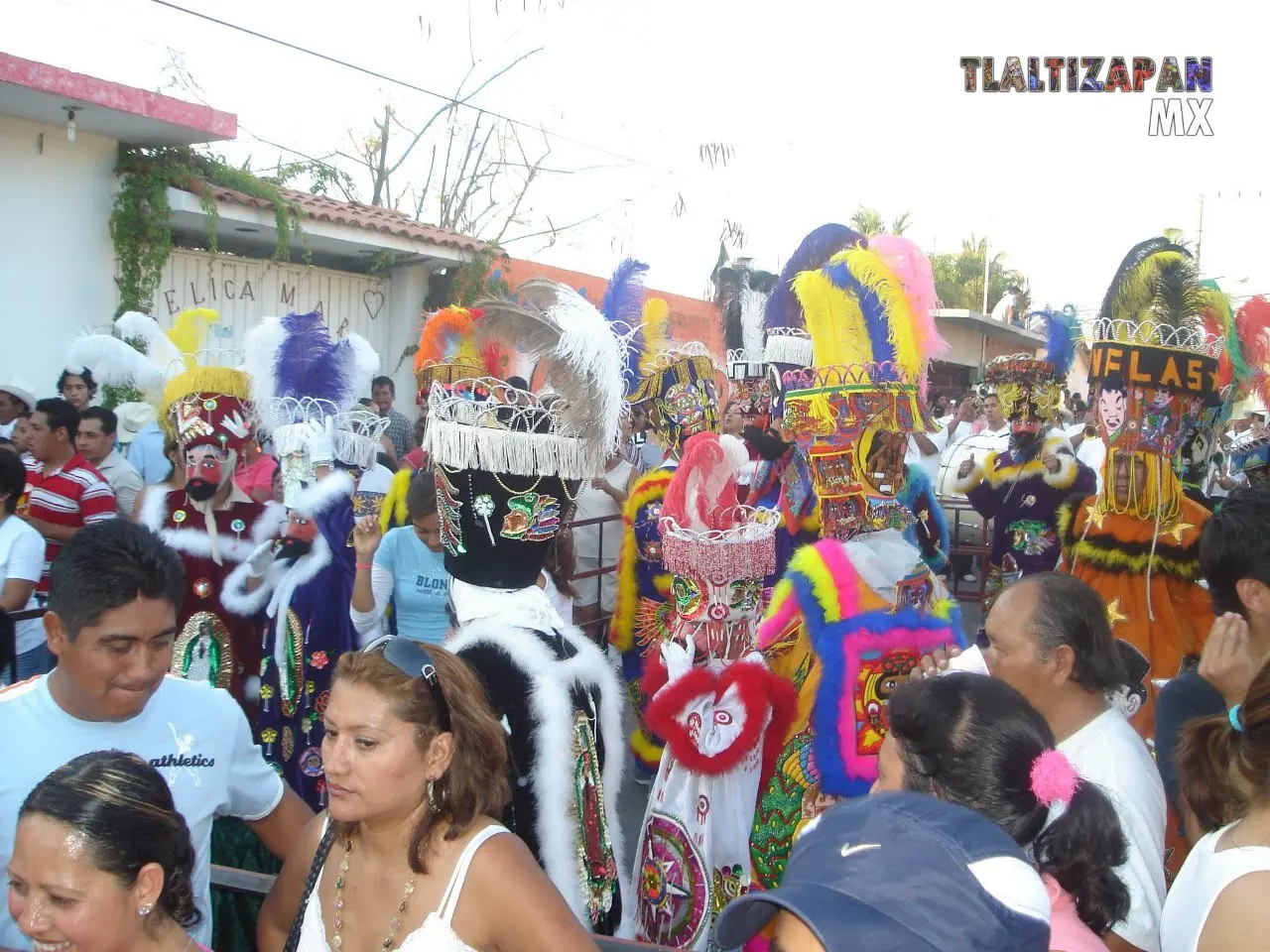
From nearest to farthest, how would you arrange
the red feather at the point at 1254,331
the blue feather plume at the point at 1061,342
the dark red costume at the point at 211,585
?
the dark red costume at the point at 211,585, the red feather at the point at 1254,331, the blue feather plume at the point at 1061,342

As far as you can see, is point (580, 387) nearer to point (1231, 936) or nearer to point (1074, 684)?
point (1074, 684)

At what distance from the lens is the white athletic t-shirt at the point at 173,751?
6.73 feet

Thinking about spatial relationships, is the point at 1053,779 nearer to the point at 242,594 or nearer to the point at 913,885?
the point at 913,885

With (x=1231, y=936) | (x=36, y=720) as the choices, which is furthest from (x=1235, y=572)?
(x=36, y=720)

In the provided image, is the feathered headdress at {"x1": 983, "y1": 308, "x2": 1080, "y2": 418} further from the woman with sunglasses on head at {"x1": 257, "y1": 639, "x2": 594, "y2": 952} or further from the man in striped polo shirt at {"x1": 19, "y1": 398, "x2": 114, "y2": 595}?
the woman with sunglasses on head at {"x1": 257, "y1": 639, "x2": 594, "y2": 952}

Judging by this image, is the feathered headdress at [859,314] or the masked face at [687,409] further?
the masked face at [687,409]

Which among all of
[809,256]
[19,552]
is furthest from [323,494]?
[809,256]

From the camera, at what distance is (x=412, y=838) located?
1878 mm

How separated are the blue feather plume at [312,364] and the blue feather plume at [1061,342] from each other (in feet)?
14.6

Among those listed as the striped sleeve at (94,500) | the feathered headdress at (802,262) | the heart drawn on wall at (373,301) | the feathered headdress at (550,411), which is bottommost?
the striped sleeve at (94,500)

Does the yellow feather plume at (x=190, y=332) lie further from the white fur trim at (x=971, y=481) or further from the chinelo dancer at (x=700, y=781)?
the white fur trim at (x=971, y=481)

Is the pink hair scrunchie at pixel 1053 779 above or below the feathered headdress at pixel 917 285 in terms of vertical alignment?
below

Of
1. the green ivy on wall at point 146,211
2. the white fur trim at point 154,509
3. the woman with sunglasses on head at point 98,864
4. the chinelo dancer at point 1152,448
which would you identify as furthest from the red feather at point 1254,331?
the green ivy on wall at point 146,211

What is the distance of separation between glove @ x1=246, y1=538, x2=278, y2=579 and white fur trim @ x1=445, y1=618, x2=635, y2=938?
1916 millimetres
